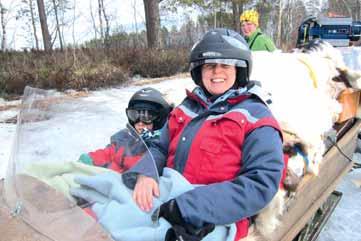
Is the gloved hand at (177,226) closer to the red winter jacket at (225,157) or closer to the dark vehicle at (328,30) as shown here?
the red winter jacket at (225,157)

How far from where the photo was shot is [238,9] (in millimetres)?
21656

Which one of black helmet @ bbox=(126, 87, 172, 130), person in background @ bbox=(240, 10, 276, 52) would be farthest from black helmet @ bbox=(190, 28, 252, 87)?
person in background @ bbox=(240, 10, 276, 52)

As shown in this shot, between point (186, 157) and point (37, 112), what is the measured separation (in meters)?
0.70

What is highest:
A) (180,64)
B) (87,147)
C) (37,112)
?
(37,112)

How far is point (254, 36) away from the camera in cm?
537

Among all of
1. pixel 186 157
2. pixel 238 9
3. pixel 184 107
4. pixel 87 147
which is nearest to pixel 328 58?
pixel 184 107

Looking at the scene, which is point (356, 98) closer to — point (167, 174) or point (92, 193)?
point (167, 174)

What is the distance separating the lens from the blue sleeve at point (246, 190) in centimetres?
162

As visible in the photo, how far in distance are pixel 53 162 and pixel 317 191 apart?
167cm

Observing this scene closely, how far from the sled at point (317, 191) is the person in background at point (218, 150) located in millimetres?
319

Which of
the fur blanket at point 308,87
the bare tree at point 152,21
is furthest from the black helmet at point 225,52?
the bare tree at point 152,21

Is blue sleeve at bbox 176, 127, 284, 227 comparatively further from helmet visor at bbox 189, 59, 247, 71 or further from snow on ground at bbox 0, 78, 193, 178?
snow on ground at bbox 0, 78, 193, 178

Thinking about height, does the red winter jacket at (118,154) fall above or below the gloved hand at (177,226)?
above

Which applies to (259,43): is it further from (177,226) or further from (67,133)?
Answer: (177,226)
